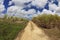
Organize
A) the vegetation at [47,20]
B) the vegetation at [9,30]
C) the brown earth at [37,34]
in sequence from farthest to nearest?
the vegetation at [47,20] → the vegetation at [9,30] → the brown earth at [37,34]

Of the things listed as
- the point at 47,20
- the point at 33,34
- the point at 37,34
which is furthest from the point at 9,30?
the point at 47,20

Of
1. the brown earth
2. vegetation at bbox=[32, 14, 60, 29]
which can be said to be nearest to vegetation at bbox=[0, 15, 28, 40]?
the brown earth

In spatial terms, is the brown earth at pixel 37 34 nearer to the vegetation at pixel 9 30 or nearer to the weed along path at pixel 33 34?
the weed along path at pixel 33 34

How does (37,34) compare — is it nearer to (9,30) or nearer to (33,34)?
(33,34)

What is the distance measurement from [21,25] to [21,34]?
1140 millimetres

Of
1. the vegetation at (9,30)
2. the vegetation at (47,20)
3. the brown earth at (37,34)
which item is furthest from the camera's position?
the vegetation at (47,20)

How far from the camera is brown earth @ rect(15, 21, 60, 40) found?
30.5 ft

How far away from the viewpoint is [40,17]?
12016mm

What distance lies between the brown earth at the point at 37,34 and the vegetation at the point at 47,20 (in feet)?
1.98

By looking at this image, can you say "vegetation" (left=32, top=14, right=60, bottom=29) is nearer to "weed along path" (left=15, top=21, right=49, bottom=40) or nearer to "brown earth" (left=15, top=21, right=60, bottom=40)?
"brown earth" (left=15, top=21, right=60, bottom=40)

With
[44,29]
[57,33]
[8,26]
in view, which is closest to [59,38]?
[57,33]

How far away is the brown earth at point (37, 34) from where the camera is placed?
30.5 ft

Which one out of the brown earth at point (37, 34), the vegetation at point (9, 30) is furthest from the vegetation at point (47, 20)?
the vegetation at point (9, 30)

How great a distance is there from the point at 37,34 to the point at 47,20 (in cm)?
221
